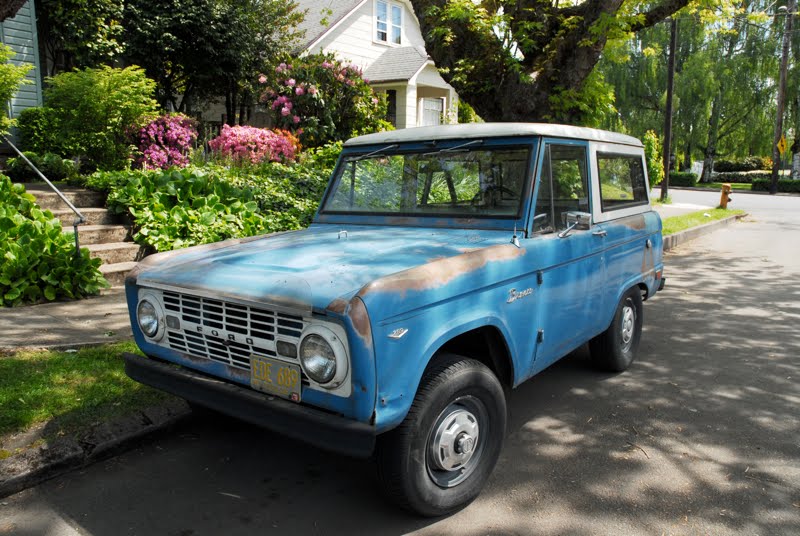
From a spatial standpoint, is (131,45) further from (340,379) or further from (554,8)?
(340,379)

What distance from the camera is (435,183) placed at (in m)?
4.07

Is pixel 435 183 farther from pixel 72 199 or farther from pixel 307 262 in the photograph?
pixel 72 199

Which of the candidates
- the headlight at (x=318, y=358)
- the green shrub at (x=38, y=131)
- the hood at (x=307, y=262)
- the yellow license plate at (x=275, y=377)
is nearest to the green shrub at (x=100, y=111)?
the green shrub at (x=38, y=131)

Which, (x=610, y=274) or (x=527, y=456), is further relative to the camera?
(x=610, y=274)

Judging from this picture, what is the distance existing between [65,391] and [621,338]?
161 inches

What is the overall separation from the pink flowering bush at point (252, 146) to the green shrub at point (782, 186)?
30.6m

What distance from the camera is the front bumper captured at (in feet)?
8.00

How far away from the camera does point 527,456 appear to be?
360cm

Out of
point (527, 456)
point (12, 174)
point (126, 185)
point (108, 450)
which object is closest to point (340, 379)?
point (527, 456)

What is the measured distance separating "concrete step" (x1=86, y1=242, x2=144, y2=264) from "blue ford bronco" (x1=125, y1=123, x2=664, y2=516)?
3967 millimetres

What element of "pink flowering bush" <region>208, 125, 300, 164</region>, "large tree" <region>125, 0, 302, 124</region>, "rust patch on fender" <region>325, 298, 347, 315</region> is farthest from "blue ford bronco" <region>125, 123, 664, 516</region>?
"large tree" <region>125, 0, 302, 124</region>

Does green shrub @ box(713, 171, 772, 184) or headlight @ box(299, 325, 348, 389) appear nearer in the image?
headlight @ box(299, 325, 348, 389)

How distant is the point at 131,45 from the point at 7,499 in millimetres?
14523

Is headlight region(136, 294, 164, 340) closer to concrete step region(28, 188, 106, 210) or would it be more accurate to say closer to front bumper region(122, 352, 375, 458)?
front bumper region(122, 352, 375, 458)
